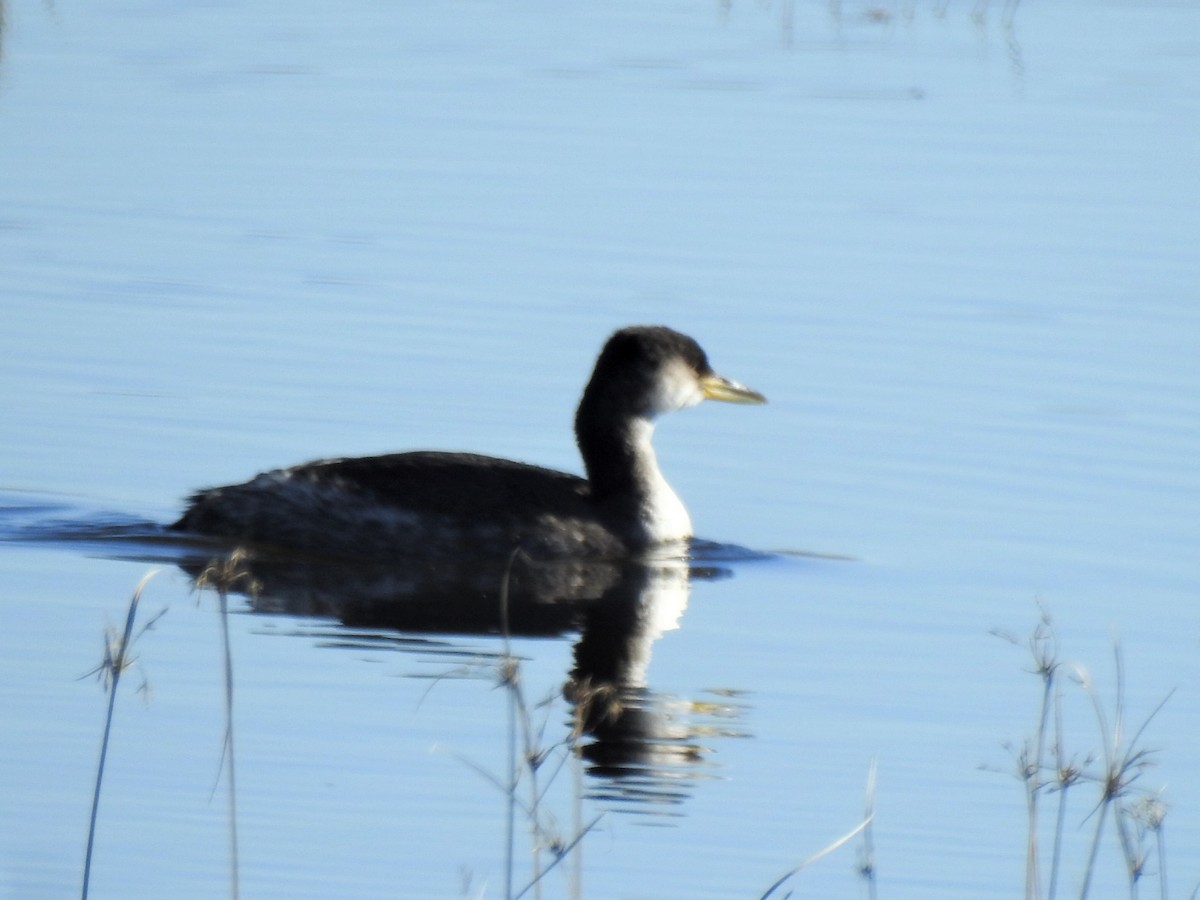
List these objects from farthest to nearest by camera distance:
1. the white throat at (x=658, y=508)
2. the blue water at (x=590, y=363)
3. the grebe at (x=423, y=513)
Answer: the white throat at (x=658, y=508) → the grebe at (x=423, y=513) → the blue water at (x=590, y=363)

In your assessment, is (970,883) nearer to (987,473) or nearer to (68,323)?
(987,473)

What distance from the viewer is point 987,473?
1327cm

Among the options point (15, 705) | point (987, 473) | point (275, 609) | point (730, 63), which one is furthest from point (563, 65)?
point (15, 705)

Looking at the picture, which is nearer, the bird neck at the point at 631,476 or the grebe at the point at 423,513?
the grebe at the point at 423,513

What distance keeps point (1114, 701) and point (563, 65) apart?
1561 centimetres

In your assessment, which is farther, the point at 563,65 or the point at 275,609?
the point at 563,65

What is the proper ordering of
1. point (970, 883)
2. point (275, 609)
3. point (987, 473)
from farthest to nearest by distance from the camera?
1. point (987, 473)
2. point (275, 609)
3. point (970, 883)

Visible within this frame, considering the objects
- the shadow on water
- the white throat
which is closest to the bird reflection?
the shadow on water

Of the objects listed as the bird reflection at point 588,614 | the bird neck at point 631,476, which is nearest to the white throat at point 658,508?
the bird neck at point 631,476

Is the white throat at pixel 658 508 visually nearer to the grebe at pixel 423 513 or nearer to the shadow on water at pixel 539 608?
the grebe at pixel 423 513

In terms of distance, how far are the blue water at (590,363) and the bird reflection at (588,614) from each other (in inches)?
3.3

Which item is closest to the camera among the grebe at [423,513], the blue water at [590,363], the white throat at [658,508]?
the blue water at [590,363]

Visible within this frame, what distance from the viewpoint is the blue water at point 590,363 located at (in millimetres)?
8336

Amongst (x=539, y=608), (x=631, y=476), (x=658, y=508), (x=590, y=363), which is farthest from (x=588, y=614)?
(x=590, y=363)
